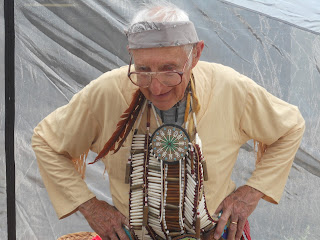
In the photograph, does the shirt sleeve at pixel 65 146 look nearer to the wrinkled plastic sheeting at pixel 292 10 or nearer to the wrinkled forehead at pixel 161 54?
the wrinkled forehead at pixel 161 54

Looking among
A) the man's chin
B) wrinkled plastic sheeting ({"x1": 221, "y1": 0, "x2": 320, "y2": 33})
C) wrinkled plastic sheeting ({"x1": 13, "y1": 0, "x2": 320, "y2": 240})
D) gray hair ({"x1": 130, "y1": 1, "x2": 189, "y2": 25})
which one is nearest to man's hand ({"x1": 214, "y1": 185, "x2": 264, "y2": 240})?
the man's chin

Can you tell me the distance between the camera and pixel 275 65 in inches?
124

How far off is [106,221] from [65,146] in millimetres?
340

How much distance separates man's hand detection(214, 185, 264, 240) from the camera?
203 cm

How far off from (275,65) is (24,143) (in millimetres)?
1554

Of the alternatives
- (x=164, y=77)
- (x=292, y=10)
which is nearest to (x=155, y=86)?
(x=164, y=77)

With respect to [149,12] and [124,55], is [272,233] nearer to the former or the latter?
[124,55]

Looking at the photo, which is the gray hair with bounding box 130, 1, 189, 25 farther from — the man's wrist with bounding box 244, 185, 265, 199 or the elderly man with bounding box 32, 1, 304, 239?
the man's wrist with bounding box 244, 185, 265, 199

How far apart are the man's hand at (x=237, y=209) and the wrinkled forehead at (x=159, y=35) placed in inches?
25.5

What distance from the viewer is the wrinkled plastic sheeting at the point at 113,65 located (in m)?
3.02

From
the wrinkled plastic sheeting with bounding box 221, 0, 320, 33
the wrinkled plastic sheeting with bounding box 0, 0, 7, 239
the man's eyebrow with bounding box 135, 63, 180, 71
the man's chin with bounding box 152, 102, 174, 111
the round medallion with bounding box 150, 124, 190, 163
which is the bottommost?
the wrinkled plastic sheeting with bounding box 0, 0, 7, 239

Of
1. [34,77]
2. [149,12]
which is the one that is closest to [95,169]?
[34,77]

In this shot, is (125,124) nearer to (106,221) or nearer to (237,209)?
(106,221)

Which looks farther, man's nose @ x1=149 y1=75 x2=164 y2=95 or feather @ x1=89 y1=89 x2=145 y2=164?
feather @ x1=89 y1=89 x2=145 y2=164
